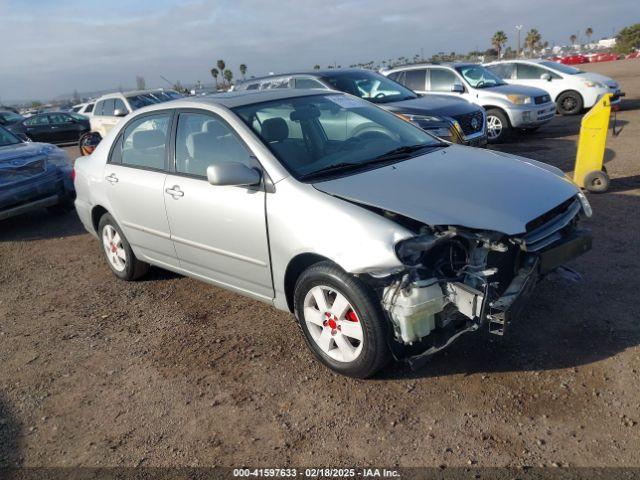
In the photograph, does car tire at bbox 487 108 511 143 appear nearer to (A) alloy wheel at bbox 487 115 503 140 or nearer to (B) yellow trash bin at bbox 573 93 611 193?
(A) alloy wheel at bbox 487 115 503 140

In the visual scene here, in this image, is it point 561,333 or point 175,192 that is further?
point 175,192

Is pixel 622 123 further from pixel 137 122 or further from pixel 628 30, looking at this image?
pixel 628 30

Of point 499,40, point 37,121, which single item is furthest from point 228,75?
point 37,121

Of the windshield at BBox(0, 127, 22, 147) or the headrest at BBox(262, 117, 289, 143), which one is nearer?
the headrest at BBox(262, 117, 289, 143)

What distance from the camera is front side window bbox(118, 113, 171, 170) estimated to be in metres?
4.58

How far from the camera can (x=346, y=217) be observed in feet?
10.5

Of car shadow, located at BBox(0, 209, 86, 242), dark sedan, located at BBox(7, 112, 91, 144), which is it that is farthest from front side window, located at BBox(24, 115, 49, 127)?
car shadow, located at BBox(0, 209, 86, 242)

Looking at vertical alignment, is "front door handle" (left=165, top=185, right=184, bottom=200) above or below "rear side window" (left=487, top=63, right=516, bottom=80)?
above

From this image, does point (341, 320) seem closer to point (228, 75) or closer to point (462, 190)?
point (462, 190)

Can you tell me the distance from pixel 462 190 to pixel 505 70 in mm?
12724

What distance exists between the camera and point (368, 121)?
4.59 meters

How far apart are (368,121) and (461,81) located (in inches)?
324

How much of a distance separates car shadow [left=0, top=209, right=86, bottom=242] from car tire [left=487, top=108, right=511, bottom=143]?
27.1 feet

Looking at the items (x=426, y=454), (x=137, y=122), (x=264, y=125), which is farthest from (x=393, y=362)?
A: (x=137, y=122)
